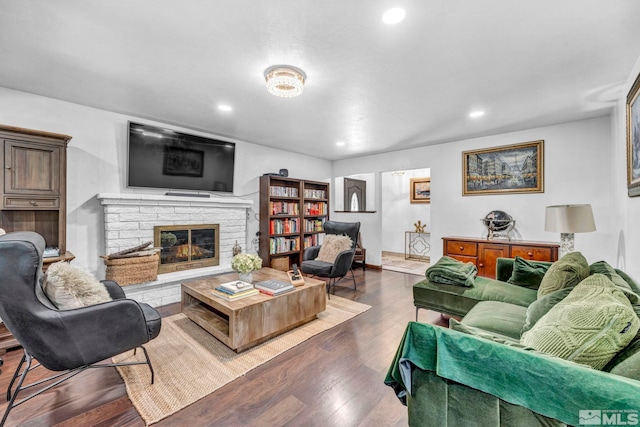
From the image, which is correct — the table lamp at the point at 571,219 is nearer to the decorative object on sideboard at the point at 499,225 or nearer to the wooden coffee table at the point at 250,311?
the decorative object on sideboard at the point at 499,225

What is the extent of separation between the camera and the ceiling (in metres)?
1.58

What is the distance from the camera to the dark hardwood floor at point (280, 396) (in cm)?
155

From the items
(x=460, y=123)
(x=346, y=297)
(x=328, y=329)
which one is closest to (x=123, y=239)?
(x=328, y=329)

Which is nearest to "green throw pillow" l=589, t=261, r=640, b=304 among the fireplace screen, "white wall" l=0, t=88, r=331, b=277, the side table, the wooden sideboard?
the wooden sideboard

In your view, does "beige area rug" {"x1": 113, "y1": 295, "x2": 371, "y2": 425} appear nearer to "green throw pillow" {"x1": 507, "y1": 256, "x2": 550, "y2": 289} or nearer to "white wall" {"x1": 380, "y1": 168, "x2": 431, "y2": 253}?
"green throw pillow" {"x1": 507, "y1": 256, "x2": 550, "y2": 289}

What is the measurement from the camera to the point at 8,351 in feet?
7.54

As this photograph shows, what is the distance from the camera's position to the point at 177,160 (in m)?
3.66

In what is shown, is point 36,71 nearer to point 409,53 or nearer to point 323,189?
point 409,53

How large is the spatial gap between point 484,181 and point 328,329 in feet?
10.9

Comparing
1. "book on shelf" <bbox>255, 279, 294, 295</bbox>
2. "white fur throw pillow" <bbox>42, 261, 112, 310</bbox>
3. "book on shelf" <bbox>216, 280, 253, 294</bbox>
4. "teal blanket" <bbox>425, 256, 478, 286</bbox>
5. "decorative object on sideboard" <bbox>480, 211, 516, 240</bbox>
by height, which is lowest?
"book on shelf" <bbox>255, 279, 294, 295</bbox>

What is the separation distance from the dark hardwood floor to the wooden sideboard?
6.96ft

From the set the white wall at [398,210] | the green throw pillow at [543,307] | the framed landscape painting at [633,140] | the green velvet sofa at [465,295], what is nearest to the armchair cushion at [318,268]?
the green velvet sofa at [465,295]

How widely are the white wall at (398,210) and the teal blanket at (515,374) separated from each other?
18.4 ft

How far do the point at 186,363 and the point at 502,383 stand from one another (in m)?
2.11
